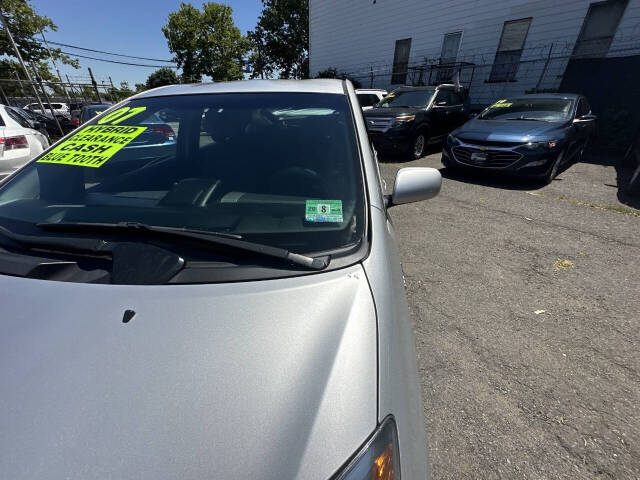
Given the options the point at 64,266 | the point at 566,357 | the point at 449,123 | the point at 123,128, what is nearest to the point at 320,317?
the point at 64,266

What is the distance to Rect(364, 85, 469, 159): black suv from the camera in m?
7.30

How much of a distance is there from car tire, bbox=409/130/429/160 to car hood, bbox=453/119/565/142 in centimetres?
142

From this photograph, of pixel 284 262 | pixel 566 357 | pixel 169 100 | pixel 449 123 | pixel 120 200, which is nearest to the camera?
pixel 284 262

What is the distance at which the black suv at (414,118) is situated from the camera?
24.0 ft

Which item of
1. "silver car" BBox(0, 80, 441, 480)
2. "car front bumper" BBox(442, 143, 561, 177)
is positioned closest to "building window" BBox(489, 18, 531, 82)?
"car front bumper" BBox(442, 143, 561, 177)

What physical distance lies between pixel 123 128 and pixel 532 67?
43.7ft

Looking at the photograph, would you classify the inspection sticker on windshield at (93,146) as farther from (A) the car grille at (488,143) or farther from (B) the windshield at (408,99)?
(B) the windshield at (408,99)

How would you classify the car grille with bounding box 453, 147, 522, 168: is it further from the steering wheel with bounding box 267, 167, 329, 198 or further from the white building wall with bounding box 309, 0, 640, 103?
the white building wall with bounding box 309, 0, 640, 103

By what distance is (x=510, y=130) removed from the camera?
18.5 ft

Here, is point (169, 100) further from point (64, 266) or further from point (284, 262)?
point (284, 262)

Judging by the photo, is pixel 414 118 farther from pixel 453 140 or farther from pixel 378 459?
pixel 378 459

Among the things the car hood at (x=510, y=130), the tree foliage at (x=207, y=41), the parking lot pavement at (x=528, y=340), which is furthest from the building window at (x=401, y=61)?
the tree foliage at (x=207, y=41)

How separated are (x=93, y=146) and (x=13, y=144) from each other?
451cm

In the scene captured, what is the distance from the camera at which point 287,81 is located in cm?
218
